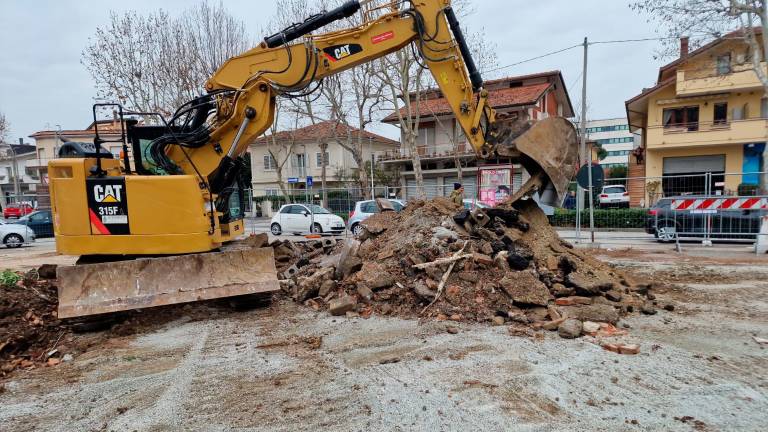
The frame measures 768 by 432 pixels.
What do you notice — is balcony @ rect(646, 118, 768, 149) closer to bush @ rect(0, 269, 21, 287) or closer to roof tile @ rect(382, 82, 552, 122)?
roof tile @ rect(382, 82, 552, 122)

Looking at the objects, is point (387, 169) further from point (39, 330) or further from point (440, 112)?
point (39, 330)

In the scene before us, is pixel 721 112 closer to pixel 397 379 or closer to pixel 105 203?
pixel 397 379


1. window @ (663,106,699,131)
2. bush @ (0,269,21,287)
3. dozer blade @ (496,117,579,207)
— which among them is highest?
window @ (663,106,699,131)

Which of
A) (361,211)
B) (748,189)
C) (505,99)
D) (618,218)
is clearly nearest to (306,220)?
(361,211)

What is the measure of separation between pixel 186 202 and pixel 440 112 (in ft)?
89.7

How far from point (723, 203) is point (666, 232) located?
2.31m

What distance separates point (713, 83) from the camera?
25984 millimetres

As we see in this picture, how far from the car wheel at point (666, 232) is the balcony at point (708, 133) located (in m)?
17.2

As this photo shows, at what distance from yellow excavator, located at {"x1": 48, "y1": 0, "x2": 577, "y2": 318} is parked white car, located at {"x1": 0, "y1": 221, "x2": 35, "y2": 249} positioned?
50.4 feet

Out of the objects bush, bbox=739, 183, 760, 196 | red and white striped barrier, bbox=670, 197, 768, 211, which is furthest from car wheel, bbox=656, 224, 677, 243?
bush, bbox=739, 183, 760, 196

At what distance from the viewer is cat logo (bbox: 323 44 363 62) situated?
6.53 m

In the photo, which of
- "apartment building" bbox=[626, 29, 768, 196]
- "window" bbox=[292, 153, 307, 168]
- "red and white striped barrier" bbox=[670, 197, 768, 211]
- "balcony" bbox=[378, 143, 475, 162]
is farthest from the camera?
"window" bbox=[292, 153, 307, 168]

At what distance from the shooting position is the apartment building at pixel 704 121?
83.9ft

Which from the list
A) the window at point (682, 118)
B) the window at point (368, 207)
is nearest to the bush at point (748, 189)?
the window at point (368, 207)
